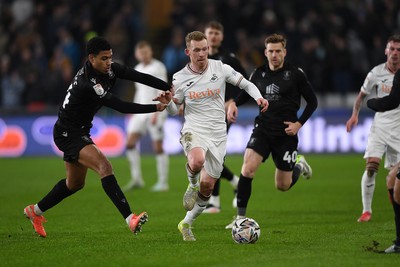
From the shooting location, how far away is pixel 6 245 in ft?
31.0

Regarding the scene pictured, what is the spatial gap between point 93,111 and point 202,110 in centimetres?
133

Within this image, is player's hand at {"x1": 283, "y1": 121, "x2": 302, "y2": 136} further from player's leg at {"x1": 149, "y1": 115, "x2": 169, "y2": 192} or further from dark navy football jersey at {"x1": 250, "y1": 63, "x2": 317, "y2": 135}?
player's leg at {"x1": 149, "y1": 115, "x2": 169, "y2": 192}

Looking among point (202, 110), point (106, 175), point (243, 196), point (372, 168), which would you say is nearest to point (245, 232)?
point (243, 196)

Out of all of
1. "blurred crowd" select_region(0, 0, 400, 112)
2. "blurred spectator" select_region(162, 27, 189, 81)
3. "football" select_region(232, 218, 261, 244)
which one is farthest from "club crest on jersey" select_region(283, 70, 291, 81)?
"blurred spectator" select_region(162, 27, 189, 81)

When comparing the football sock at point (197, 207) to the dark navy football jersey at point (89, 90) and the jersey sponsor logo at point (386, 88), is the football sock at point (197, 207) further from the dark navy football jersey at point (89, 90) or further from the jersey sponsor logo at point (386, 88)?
the jersey sponsor logo at point (386, 88)

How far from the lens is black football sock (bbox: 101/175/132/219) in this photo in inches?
368

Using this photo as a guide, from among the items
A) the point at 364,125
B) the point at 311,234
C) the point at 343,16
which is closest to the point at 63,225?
the point at 311,234

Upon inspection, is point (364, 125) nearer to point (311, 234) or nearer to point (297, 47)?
point (297, 47)

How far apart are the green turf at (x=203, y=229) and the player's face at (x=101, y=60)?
6.69 ft

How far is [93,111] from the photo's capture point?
9703mm

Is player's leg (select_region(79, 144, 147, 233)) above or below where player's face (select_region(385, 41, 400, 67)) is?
below

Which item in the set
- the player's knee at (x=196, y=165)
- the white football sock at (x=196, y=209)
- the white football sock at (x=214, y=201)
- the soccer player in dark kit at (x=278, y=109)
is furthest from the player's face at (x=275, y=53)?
the white football sock at (x=214, y=201)

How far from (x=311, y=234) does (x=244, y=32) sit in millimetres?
15195

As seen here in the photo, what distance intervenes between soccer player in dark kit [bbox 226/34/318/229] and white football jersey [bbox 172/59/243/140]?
0.81 metres
